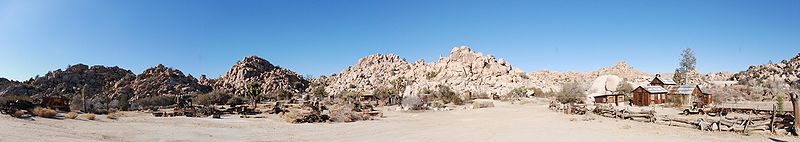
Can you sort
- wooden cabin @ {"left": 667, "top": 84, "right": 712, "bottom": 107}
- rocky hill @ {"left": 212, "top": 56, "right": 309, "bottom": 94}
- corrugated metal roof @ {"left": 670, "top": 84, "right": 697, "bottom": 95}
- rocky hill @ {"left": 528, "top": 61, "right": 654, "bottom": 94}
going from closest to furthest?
wooden cabin @ {"left": 667, "top": 84, "right": 712, "bottom": 107}, corrugated metal roof @ {"left": 670, "top": 84, "right": 697, "bottom": 95}, rocky hill @ {"left": 528, "top": 61, "right": 654, "bottom": 94}, rocky hill @ {"left": 212, "top": 56, "right": 309, "bottom": 94}

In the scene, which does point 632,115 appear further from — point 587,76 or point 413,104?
point 587,76

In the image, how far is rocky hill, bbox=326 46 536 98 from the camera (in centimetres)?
8212

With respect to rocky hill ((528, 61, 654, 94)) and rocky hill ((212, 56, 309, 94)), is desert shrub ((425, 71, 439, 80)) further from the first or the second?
rocky hill ((212, 56, 309, 94))

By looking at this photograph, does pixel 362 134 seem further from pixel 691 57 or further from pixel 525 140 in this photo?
pixel 691 57

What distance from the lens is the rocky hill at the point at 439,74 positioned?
82125mm

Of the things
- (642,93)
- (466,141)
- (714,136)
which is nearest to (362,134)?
(466,141)

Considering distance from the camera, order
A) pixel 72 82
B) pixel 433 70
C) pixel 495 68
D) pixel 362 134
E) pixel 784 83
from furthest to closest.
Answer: pixel 433 70 → pixel 495 68 → pixel 72 82 → pixel 784 83 → pixel 362 134

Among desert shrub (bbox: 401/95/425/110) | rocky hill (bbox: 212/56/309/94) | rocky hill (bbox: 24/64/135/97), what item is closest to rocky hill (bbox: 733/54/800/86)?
desert shrub (bbox: 401/95/425/110)

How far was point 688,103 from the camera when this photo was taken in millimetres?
39000

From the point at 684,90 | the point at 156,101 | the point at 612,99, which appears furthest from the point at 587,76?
the point at 156,101

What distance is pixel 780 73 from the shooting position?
2889 inches

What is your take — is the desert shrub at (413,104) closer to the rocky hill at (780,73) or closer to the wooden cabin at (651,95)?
the wooden cabin at (651,95)

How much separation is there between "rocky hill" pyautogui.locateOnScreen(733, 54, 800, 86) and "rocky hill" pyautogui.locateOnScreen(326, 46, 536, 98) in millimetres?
32699

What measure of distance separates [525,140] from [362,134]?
6073 mm
